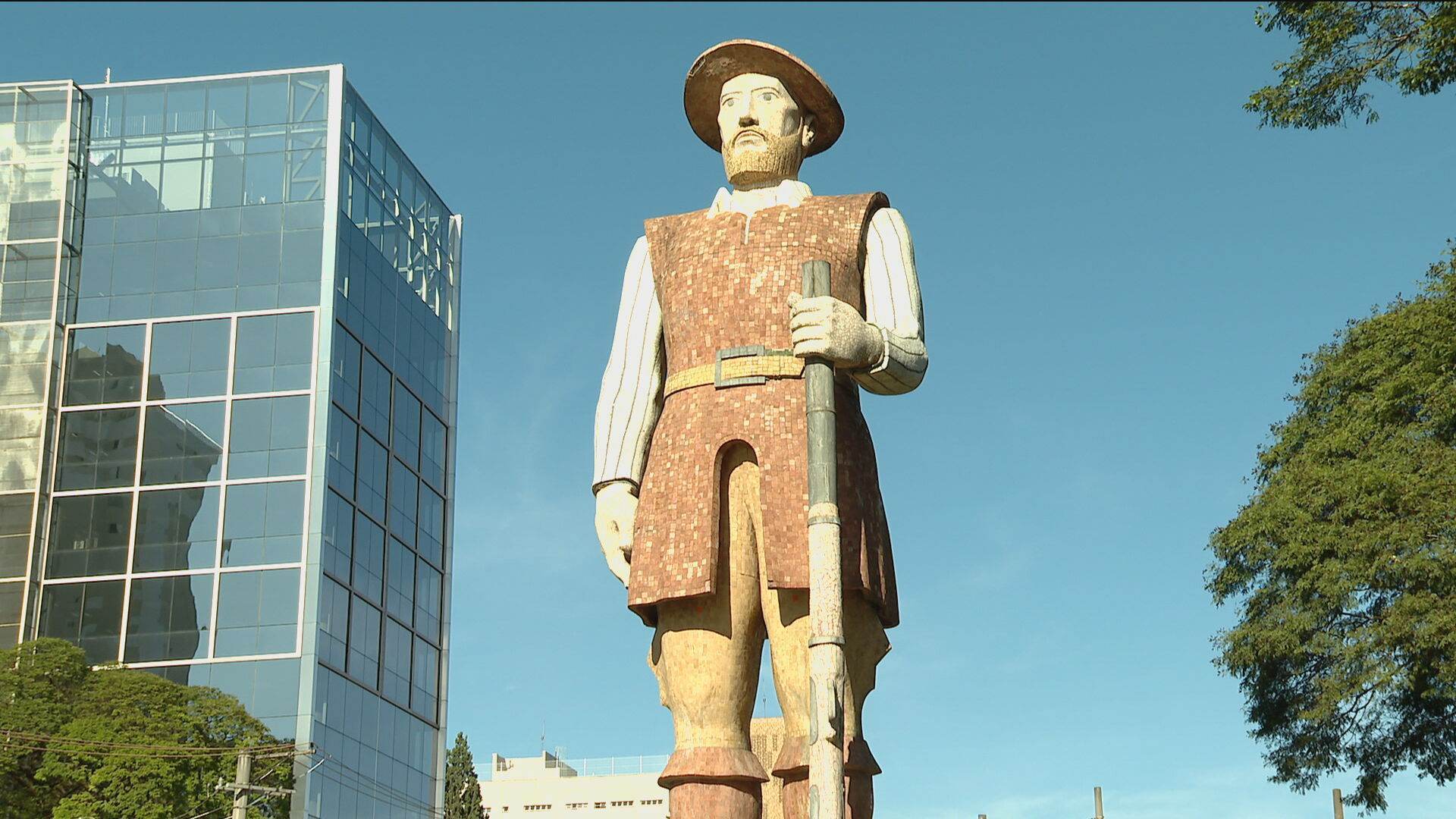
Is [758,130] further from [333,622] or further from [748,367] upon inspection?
[333,622]

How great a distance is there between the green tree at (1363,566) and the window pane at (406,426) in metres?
31.7

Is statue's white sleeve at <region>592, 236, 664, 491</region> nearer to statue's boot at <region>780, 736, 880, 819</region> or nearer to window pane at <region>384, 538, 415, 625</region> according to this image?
statue's boot at <region>780, 736, 880, 819</region>

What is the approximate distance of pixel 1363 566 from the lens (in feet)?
79.2

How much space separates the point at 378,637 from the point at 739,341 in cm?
4481

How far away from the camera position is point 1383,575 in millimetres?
24047

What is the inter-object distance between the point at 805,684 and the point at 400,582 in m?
46.9

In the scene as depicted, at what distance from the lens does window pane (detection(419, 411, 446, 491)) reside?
55.7 meters

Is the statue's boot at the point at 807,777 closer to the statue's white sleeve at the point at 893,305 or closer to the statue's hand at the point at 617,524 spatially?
the statue's hand at the point at 617,524

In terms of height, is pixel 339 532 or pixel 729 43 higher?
pixel 339 532

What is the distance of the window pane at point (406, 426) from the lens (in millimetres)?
53812

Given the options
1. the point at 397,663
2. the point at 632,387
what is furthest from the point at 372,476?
the point at 632,387

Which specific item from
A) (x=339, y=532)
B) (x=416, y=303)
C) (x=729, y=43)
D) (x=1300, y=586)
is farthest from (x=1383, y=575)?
(x=416, y=303)

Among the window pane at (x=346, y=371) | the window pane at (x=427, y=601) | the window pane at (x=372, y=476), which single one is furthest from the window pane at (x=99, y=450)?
the window pane at (x=427, y=601)

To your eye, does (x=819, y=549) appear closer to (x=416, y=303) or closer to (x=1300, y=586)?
(x=1300, y=586)
